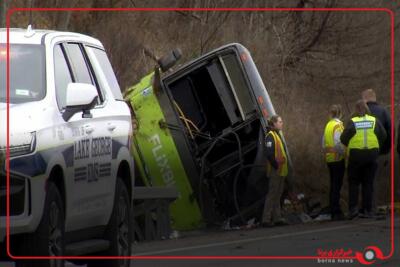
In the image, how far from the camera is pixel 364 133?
1791 cm

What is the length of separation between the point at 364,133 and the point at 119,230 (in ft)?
27.4

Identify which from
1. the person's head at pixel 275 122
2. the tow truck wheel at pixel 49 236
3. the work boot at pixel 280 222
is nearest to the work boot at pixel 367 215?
the work boot at pixel 280 222

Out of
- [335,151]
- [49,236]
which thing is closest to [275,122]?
[335,151]

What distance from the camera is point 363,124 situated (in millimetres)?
17875

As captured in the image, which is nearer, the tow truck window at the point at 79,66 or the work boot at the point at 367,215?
the tow truck window at the point at 79,66

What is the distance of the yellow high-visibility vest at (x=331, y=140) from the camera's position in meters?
18.6

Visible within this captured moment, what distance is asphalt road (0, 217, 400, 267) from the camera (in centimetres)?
1184

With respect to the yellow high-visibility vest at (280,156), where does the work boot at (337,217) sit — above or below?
below

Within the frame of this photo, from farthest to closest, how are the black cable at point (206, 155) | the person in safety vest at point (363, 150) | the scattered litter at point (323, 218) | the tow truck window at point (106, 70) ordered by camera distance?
the scattered litter at point (323, 218)
the person in safety vest at point (363, 150)
the black cable at point (206, 155)
the tow truck window at point (106, 70)

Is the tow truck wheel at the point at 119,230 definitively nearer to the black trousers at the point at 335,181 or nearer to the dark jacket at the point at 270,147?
the dark jacket at the point at 270,147

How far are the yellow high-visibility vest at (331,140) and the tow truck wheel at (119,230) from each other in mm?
8492

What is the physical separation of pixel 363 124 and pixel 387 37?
10.6 metres

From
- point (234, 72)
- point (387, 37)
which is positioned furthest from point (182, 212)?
point (387, 37)

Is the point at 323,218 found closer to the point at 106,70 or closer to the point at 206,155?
the point at 206,155
